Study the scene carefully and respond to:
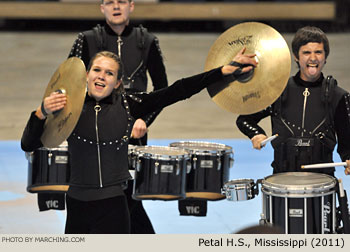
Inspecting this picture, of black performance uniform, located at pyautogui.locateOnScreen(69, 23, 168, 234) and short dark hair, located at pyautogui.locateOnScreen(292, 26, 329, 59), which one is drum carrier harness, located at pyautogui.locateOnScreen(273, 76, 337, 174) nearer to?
short dark hair, located at pyautogui.locateOnScreen(292, 26, 329, 59)

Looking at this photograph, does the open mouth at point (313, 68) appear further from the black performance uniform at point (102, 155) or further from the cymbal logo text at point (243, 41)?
the black performance uniform at point (102, 155)

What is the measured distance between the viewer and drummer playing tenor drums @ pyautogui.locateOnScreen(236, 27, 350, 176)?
18.6ft

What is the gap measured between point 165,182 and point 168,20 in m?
14.3

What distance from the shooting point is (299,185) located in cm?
525

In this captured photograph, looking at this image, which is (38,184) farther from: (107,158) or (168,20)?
(168,20)

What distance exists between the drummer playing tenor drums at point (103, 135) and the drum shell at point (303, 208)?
817 mm

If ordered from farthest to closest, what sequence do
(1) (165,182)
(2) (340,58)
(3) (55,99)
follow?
(2) (340,58) < (1) (165,182) < (3) (55,99)

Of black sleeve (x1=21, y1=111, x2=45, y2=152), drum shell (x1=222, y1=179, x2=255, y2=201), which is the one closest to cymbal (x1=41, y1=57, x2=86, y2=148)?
black sleeve (x1=21, y1=111, x2=45, y2=152)

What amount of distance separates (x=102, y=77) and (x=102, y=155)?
0.48m

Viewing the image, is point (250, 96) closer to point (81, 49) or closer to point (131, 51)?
point (131, 51)

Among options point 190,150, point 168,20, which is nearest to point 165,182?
point 190,150

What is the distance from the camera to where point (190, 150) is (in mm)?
6566

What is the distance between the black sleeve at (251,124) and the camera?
576 centimetres

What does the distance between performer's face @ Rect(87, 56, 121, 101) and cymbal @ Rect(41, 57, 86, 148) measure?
22 centimetres
